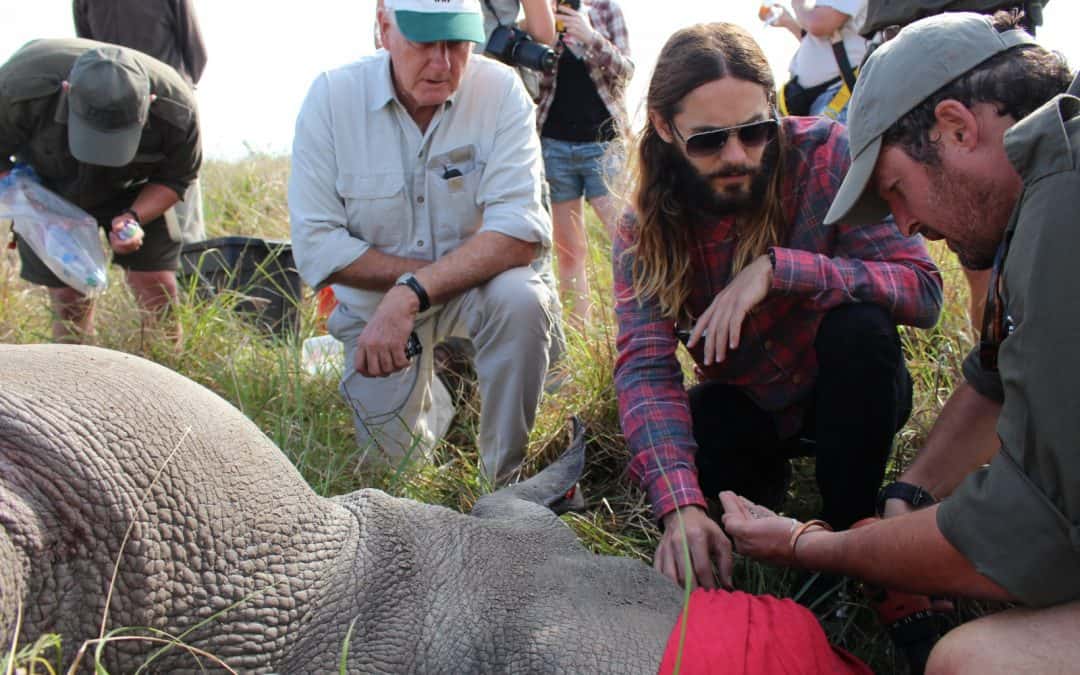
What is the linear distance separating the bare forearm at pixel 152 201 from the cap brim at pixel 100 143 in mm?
288

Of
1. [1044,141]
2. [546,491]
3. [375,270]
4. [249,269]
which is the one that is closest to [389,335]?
[375,270]

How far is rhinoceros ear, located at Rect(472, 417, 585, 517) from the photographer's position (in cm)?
216

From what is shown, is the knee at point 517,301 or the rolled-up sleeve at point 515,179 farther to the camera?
the rolled-up sleeve at point 515,179

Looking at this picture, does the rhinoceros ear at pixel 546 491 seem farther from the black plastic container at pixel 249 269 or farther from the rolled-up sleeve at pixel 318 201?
the black plastic container at pixel 249 269

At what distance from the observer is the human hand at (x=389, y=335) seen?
3.28 metres

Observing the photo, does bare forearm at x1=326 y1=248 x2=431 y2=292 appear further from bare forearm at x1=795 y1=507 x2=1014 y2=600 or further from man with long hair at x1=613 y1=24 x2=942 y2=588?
bare forearm at x1=795 y1=507 x2=1014 y2=600

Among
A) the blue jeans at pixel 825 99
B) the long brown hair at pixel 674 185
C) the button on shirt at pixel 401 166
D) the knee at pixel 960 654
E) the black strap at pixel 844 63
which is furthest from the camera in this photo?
the blue jeans at pixel 825 99

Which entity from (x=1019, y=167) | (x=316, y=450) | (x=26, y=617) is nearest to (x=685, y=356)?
(x=316, y=450)

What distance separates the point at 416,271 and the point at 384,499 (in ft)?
4.97

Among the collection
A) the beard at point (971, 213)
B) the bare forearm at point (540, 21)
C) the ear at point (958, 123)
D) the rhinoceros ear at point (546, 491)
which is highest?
the ear at point (958, 123)

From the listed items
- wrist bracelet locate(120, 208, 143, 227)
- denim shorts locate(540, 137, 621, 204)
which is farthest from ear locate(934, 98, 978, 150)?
wrist bracelet locate(120, 208, 143, 227)

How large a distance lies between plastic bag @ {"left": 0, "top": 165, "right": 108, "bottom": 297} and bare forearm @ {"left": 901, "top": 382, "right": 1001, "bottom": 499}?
3.17 meters

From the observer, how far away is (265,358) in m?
4.09

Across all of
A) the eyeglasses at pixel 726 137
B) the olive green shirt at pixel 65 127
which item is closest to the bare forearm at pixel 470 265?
the eyeglasses at pixel 726 137
